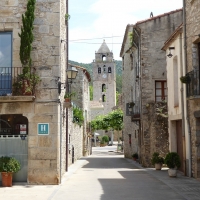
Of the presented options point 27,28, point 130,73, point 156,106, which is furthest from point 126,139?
point 27,28

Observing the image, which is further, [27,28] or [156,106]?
[156,106]

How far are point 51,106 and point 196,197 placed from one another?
5.53 meters

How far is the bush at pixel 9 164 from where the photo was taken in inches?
478

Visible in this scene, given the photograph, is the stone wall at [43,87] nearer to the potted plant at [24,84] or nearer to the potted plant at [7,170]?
the potted plant at [24,84]

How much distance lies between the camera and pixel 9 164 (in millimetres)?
12172

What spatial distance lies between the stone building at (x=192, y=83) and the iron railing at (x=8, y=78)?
5943 millimetres

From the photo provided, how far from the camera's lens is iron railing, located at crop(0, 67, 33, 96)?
12.8 m

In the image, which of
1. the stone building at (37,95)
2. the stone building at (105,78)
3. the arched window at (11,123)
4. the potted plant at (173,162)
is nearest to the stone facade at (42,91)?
the stone building at (37,95)

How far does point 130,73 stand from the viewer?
92.3 ft

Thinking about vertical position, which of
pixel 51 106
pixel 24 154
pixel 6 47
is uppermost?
pixel 6 47

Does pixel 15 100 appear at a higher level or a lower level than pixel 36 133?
higher

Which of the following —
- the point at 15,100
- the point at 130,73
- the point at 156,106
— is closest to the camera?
the point at 15,100

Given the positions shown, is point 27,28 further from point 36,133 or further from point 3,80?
point 36,133

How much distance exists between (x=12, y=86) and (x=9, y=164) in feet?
8.27
